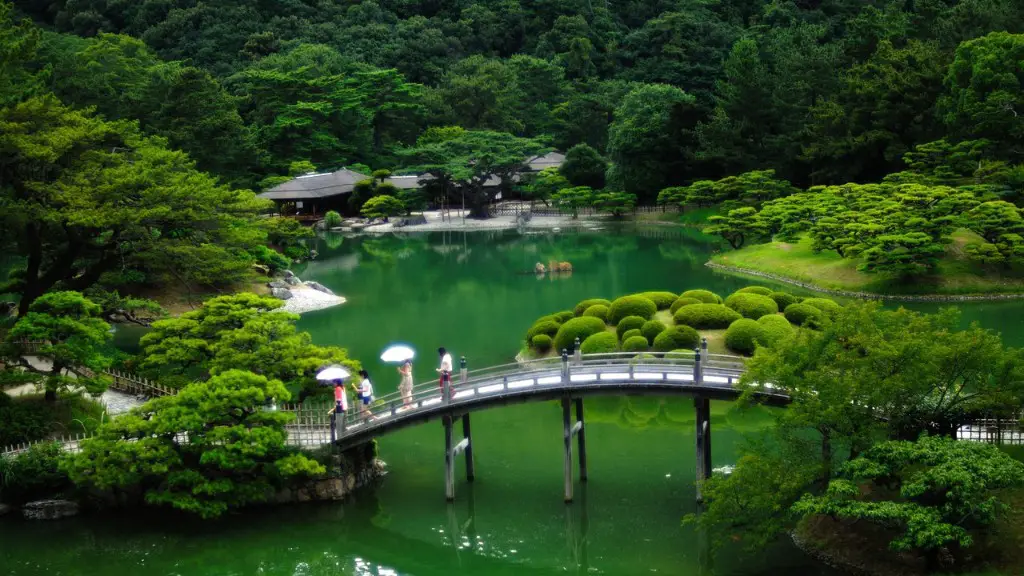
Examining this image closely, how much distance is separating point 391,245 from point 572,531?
1677 inches

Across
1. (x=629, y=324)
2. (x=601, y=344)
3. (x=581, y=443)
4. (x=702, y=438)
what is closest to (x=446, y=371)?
(x=581, y=443)

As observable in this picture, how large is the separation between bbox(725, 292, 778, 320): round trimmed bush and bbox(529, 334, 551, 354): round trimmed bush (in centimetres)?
558

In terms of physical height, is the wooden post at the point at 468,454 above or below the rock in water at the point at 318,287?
below

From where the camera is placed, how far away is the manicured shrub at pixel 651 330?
30.8 metres

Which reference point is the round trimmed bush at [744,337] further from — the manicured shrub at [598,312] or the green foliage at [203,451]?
the green foliage at [203,451]

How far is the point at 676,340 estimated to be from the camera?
30406mm

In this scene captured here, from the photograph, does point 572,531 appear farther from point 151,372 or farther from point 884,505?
point 151,372

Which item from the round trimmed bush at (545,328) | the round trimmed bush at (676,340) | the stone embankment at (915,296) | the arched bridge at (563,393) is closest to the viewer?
the arched bridge at (563,393)

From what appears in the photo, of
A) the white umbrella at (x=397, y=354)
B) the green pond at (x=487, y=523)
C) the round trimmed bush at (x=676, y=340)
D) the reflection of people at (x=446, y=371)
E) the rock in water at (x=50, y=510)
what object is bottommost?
the green pond at (x=487, y=523)

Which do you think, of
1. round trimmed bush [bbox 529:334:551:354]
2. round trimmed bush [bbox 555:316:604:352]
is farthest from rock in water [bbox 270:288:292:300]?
round trimmed bush [bbox 555:316:604:352]

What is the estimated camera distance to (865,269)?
4191cm

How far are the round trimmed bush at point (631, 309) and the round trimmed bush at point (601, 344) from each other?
1.28 meters

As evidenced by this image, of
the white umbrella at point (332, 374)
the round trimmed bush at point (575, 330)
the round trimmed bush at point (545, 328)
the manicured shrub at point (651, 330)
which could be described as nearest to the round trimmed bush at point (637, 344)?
the manicured shrub at point (651, 330)

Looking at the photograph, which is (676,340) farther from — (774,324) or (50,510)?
(50,510)
